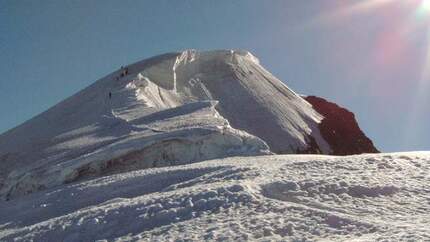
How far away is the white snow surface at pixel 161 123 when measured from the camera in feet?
94.6

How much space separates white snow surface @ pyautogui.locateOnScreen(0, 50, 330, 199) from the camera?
28.8m

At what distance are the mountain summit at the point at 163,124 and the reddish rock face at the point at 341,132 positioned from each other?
0.32 metres

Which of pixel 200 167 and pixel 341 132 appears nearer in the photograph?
pixel 200 167

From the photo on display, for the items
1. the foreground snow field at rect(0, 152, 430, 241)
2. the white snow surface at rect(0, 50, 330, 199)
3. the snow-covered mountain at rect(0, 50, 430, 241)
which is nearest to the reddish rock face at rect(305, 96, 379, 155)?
the snow-covered mountain at rect(0, 50, 430, 241)

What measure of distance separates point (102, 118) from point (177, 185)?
1868cm

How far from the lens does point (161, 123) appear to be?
106ft

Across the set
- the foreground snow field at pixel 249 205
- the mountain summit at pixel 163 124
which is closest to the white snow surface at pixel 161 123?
the mountain summit at pixel 163 124

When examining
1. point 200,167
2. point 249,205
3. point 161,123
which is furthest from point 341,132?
point 249,205

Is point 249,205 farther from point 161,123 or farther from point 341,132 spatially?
point 341,132

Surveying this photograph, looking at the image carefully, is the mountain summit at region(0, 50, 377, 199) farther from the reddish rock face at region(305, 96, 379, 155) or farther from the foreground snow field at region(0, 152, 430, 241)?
the foreground snow field at region(0, 152, 430, 241)

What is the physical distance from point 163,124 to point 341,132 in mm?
14858

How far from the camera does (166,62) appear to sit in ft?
153

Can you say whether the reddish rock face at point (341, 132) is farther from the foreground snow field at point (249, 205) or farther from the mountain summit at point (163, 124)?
the foreground snow field at point (249, 205)

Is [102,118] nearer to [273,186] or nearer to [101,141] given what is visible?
[101,141]
